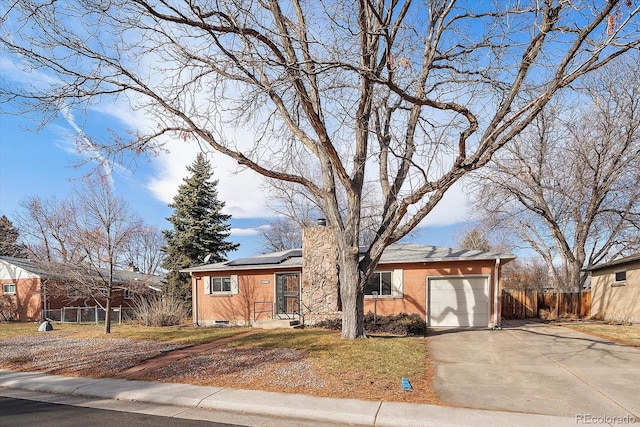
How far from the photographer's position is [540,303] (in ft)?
65.1

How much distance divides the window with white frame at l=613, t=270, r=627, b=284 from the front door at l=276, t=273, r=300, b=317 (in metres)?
15.1

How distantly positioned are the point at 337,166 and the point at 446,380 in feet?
18.1

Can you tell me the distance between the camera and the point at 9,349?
10875mm

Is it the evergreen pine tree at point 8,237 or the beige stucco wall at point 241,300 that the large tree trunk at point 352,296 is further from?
the evergreen pine tree at point 8,237

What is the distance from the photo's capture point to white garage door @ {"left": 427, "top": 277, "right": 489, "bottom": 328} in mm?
14305

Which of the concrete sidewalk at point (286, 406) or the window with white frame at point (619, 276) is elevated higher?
the window with white frame at point (619, 276)

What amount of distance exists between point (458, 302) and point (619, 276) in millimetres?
9245

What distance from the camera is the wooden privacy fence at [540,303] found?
19344mm

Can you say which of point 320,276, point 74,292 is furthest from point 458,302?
point 74,292

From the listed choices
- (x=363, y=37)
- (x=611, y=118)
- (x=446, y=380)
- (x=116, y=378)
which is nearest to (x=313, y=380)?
(x=446, y=380)

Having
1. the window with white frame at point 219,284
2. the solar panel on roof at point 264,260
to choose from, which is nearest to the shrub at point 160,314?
the window with white frame at point 219,284

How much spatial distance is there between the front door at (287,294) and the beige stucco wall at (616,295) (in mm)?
14533

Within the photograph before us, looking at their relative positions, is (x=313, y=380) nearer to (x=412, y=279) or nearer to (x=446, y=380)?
(x=446, y=380)

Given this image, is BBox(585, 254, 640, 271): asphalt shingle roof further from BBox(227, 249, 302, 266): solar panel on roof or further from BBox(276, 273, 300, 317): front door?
BBox(227, 249, 302, 266): solar panel on roof
